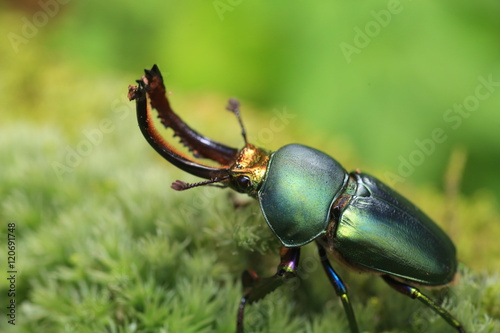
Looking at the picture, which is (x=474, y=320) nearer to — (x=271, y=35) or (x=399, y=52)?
(x=399, y=52)

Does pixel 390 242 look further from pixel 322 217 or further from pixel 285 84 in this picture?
pixel 285 84

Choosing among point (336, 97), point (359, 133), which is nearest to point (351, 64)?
point (336, 97)

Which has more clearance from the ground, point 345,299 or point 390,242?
point 390,242

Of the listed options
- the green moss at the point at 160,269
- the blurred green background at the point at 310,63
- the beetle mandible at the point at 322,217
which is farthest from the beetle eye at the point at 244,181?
the blurred green background at the point at 310,63

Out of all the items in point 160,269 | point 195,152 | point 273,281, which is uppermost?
point 195,152

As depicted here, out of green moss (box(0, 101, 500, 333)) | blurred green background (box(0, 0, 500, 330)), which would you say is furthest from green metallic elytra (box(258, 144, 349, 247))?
blurred green background (box(0, 0, 500, 330))

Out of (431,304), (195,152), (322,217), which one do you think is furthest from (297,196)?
(431,304)
